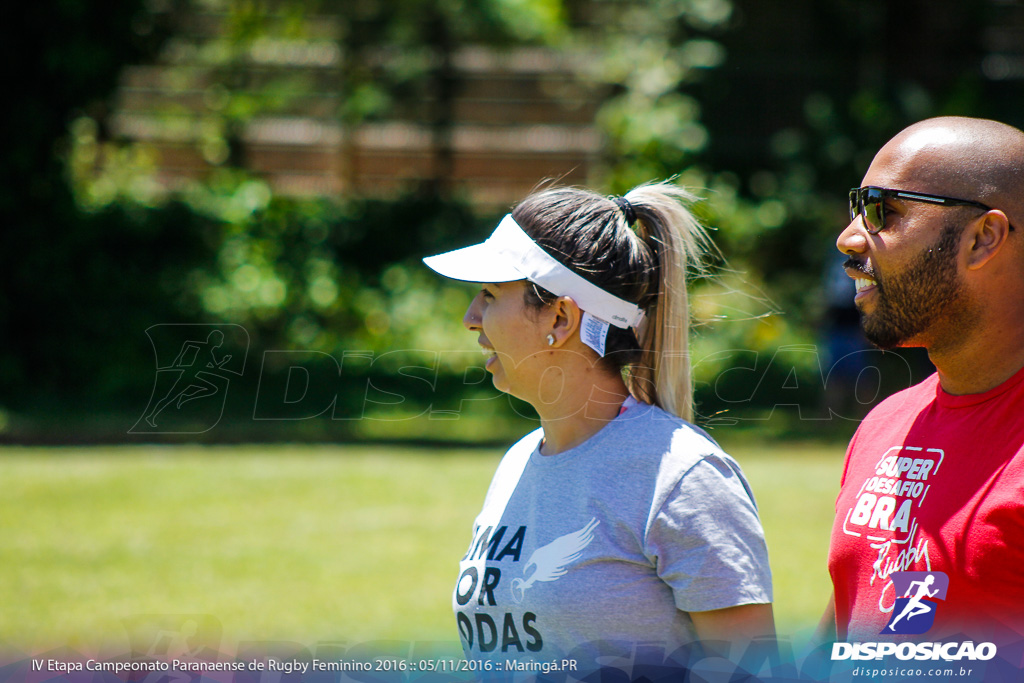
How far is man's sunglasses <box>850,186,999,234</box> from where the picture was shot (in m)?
2.34

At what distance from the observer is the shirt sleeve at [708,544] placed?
2.29 m

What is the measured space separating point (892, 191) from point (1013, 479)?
2.41 feet

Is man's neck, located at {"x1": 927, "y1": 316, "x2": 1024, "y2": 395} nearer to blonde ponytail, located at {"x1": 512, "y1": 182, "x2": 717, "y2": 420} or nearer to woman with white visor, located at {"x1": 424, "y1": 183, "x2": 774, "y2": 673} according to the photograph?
woman with white visor, located at {"x1": 424, "y1": 183, "x2": 774, "y2": 673}

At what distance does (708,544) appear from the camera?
230 cm

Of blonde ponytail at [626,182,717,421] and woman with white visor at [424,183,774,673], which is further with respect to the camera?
blonde ponytail at [626,182,717,421]

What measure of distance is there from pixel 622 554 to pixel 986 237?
1.13m

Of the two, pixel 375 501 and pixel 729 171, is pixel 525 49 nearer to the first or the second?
pixel 729 171

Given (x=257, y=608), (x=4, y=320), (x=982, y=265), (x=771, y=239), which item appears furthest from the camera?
(x=771, y=239)

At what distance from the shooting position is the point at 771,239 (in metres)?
15.8

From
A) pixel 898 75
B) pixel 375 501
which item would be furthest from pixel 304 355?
pixel 898 75

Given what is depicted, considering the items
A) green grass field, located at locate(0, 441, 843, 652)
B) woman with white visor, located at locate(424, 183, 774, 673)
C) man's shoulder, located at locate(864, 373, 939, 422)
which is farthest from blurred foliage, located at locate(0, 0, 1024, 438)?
woman with white visor, located at locate(424, 183, 774, 673)
